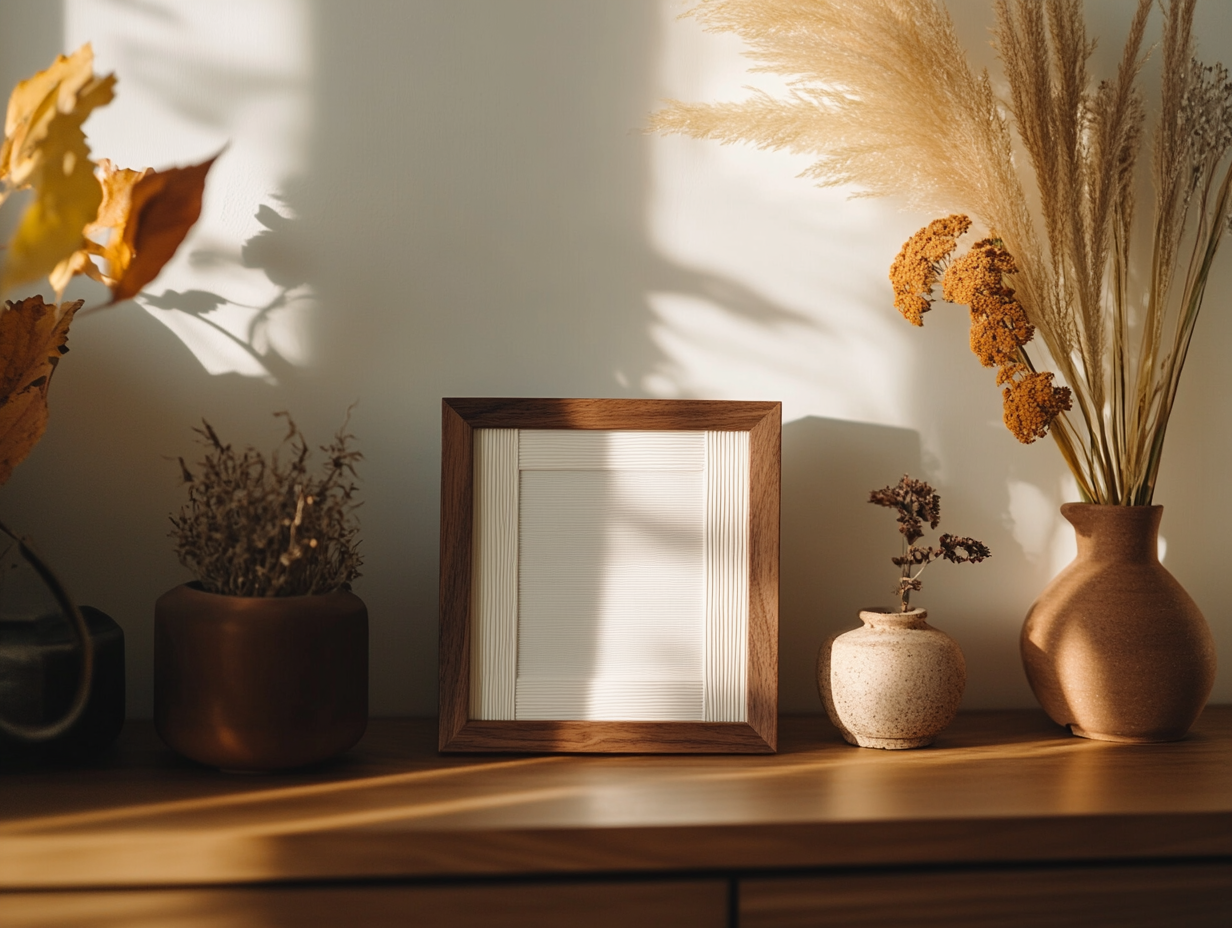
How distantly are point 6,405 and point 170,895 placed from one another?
0.42m

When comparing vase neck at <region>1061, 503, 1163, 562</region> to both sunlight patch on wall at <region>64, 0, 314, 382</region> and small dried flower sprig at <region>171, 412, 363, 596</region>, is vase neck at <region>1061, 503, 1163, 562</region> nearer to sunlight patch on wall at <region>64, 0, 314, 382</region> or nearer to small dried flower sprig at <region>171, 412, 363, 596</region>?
small dried flower sprig at <region>171, 412, 363, 596</region>

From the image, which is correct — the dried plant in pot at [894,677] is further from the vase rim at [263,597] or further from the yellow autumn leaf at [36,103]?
the yellow autumn leaf at [36,103]

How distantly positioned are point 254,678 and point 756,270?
0.66m

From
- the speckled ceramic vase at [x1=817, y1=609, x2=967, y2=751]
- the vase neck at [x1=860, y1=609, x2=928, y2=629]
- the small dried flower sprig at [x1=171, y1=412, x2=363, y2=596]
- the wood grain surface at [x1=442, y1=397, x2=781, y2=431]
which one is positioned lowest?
the speckled ceramic vase at [x1=817, y1=609, x2=967, y2=751]

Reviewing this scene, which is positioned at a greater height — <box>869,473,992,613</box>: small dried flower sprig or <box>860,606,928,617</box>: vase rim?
A: <box>869,473,992,613</box>: small dried flower sprig

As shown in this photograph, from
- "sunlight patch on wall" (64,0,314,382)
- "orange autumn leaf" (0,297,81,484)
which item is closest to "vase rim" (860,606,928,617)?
"sunlight patch on wall" (64,0,314,382)

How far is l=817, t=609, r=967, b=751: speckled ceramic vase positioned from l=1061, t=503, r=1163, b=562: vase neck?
0.20 meters

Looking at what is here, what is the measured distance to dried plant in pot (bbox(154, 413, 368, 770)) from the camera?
800 mm

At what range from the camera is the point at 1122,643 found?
939 millimetres

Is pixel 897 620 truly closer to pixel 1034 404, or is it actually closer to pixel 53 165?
pixel 1034 404

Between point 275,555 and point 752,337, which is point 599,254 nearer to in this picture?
point 752,337

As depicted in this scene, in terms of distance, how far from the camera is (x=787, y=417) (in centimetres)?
107

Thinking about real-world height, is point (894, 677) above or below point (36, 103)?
below

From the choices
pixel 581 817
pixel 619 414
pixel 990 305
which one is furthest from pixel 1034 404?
pixel 581 817
